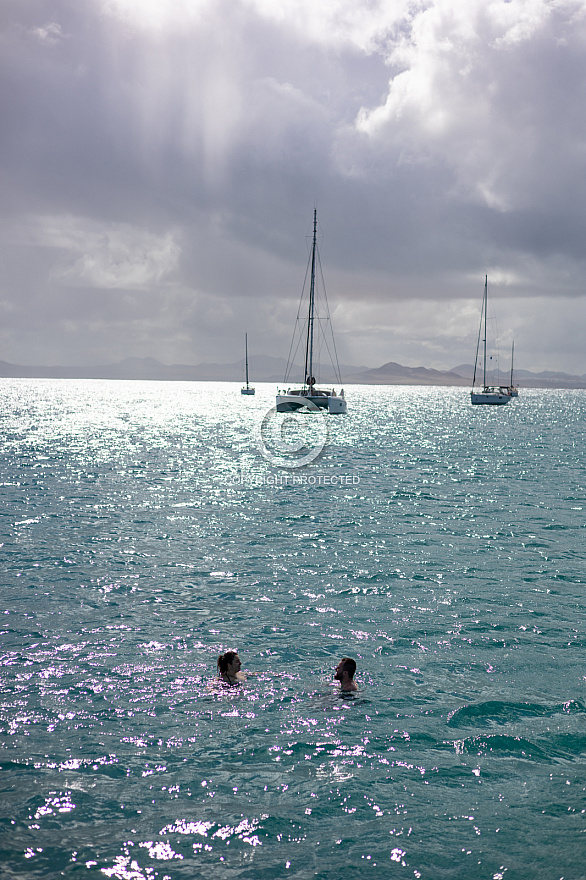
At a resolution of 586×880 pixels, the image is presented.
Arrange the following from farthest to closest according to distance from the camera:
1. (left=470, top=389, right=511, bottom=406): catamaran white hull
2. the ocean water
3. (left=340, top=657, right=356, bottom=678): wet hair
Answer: (left=470, top=389, right=511, bottom=406): catamaran white hull → (left=340, top=657, right=356, bottom=678): wet hair → the ocean water

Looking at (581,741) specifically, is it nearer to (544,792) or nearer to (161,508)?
(544,792)

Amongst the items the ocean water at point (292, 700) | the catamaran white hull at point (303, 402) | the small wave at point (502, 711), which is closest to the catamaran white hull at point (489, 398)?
the catamaran white hull at point (303, 402)

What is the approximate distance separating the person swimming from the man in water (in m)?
2.14

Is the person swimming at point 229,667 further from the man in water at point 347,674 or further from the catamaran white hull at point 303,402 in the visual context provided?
the catamaran white hull at point 303,402

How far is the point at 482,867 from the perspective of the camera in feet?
26.7

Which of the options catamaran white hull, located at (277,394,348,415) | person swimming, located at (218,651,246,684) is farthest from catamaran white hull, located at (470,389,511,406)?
person swimming, located at (218,651,246,684)

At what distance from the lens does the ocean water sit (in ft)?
27.9

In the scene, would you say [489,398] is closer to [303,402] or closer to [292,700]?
[303,402]

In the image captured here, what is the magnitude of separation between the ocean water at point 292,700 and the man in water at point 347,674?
0.22 meters

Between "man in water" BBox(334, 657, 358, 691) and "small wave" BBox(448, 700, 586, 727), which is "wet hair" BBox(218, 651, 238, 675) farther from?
"small wave" BBox(448, 700, 586, 727)

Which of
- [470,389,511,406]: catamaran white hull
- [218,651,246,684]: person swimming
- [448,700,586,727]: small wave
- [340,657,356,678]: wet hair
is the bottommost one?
[448,700,586,727]: small wave

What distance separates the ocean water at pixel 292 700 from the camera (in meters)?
8.51

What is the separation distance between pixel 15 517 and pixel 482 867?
2917 cm

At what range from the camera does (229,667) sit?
12953mm
